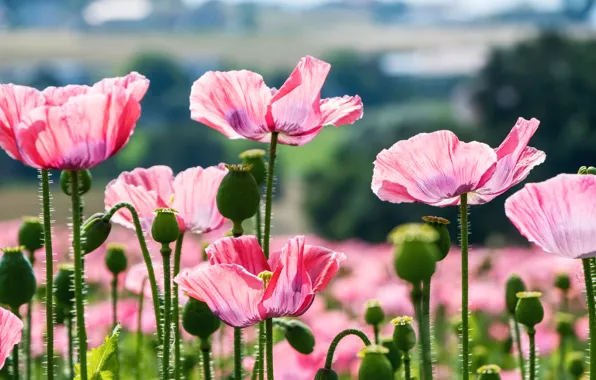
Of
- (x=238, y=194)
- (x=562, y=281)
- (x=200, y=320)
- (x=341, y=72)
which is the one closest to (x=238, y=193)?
(x=238, y=194)

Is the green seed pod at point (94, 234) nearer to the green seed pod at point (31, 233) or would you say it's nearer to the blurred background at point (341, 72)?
the green seed pod at point (31, 233)

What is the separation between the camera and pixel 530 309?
5.04 ft

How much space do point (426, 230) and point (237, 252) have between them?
247 mm

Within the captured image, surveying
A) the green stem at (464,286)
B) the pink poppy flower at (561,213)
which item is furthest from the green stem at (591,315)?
the green stem at (464,286)

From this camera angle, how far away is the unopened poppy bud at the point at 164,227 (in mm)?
1363

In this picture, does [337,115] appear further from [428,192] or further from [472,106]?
[472,106]

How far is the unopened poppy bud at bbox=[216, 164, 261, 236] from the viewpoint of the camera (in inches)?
54.2

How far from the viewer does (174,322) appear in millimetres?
1470

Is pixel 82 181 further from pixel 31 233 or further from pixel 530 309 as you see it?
pixel 530 309

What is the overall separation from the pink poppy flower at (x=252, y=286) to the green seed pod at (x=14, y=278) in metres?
0.32

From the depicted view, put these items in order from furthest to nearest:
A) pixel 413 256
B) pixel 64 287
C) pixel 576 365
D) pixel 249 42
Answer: pixel 249 42
pixel 576 365
pixel 64 287
pixel 413 256

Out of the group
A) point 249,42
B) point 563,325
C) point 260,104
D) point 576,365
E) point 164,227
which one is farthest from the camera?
point 249,42

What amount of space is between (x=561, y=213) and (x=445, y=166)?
19cm

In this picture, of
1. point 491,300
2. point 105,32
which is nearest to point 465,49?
point 105,32
